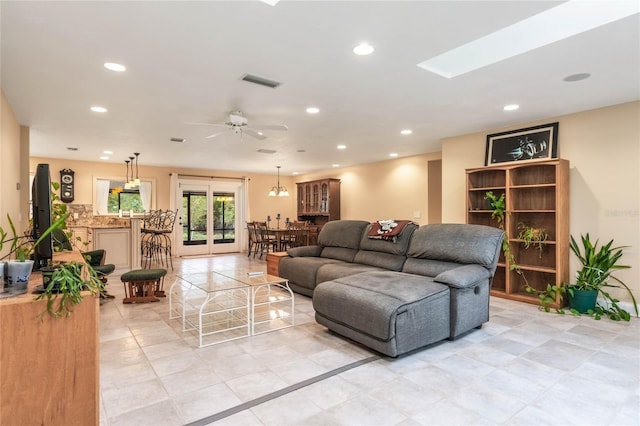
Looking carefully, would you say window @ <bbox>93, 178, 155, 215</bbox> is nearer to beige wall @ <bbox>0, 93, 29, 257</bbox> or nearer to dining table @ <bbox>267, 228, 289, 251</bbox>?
beige wall @ <bbox>0, 93, 29, 257</bbox>

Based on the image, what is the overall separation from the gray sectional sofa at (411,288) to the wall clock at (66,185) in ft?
21.4

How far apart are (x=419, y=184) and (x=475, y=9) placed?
5.38 m

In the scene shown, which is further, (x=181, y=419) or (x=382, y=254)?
(x=382, y=254)

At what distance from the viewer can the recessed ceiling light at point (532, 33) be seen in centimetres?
232

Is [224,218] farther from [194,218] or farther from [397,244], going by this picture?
[397,244]

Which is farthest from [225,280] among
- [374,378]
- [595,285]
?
Result: [595,285]

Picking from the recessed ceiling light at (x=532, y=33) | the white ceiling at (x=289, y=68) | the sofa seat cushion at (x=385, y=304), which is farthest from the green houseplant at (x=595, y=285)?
the recessed ceiling light at (x=532, y=33)

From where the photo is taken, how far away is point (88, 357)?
1.54m

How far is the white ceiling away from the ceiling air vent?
76mm

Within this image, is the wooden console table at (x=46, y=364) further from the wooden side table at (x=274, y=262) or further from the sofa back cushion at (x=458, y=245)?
the wooden side table at (x=274, y=262)

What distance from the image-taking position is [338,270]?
4109mm

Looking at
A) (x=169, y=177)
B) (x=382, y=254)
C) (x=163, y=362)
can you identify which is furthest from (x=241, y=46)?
(x=169, y=177)

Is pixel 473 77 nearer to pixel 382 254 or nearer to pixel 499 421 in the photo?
pixel 382 254

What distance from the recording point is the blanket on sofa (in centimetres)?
422
